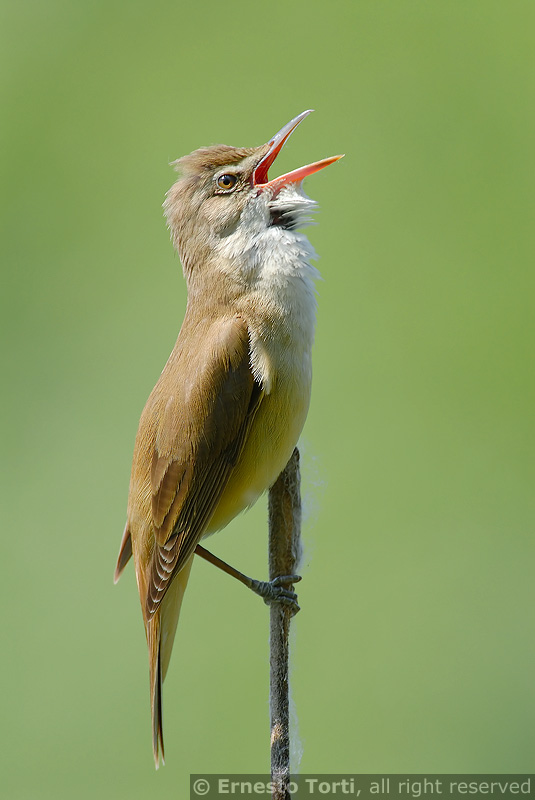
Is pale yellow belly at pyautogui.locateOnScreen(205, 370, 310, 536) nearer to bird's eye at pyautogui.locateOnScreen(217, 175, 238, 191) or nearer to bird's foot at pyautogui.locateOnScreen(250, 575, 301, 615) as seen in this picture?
bird's foot at pyautogui.locateOnScreen(250, 575, 301, 615)

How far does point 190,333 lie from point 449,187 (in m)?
2.60

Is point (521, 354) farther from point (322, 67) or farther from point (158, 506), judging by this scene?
point (158, 506)

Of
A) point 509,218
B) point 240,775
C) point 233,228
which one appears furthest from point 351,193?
point 240,775

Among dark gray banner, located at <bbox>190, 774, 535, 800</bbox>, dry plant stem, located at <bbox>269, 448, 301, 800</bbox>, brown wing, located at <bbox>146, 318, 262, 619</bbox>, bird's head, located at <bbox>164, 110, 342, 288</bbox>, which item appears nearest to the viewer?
dry plant stem, located at <bbox>269, 448, 301, 800</bbox>

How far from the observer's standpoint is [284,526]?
2.18 m

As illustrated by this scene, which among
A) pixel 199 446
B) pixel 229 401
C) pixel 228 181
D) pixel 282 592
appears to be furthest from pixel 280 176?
pixel 282 592

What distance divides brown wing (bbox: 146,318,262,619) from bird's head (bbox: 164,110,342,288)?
35 centimetres

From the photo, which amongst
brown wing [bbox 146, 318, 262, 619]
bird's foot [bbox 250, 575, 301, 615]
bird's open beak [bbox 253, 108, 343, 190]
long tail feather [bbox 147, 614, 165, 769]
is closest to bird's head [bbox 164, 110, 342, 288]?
bird's open beak [bbox 253, 108, 343, 190]

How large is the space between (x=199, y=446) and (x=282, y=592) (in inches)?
17.8

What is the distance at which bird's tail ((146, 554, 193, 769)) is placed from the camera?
7.08 feet

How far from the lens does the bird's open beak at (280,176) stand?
2328 millimetres

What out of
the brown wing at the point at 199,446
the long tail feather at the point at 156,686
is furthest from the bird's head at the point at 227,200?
the long tail feather at the point at 156,686

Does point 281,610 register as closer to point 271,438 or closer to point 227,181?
point 271,438

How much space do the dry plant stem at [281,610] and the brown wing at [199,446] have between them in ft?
0.62
